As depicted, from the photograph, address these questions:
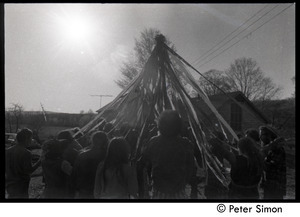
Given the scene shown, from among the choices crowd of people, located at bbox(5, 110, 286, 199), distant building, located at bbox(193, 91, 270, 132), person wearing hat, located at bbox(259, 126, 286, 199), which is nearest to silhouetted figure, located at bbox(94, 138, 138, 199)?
crowd of people, located at bbox(5, 110, 286, 199)

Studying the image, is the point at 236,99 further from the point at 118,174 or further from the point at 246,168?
the point at 118,174

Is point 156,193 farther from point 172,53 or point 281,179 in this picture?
point 172,53

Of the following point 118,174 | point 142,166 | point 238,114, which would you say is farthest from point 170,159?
point 238,114

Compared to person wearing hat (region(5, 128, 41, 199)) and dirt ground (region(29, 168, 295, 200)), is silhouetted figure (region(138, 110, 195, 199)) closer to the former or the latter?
person wearing hat (region(5, 128, 41, 199))

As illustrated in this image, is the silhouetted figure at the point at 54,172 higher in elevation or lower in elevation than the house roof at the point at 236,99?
lower

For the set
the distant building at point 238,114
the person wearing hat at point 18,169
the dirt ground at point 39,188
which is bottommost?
the dirt ground at point 39,188

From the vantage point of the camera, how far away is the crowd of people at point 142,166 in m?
2.59

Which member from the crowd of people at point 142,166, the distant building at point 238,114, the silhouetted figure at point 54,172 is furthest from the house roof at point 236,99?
the silhouetted figure at point 54,172

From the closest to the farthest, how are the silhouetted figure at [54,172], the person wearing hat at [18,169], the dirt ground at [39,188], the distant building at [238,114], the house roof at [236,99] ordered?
the silhouetted figure at [54,172] < the person wearing hat at [18,169] < the dirt ground at [39,188] < the house roof at [236,99] < the distant building at [238,114]

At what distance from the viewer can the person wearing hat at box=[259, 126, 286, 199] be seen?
3822 mm

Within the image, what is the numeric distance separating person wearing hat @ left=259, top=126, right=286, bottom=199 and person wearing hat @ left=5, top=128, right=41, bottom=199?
3810mm

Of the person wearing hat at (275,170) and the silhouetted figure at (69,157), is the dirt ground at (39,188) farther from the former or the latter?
the silhouetted figure at (69,157)

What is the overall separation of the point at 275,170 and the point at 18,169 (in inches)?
159
